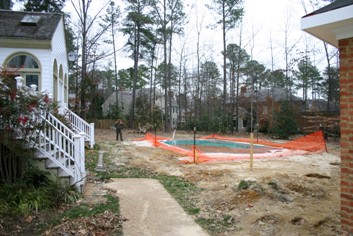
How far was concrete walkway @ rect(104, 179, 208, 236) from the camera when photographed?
15.1ft

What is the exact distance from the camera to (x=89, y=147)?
14.2 metres

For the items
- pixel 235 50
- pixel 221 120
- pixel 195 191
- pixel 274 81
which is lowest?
pixel 195 191

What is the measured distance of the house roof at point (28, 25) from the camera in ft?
34.9

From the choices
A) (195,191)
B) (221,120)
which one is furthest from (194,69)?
(195,191)

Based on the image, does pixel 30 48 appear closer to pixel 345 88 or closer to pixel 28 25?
pixel 28 25

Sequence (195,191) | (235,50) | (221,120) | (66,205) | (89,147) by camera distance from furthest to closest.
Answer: (235,50)
(221,120)
(89,147)
(195,191)
(66,205)

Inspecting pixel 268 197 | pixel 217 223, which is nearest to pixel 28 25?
pixel 217 223

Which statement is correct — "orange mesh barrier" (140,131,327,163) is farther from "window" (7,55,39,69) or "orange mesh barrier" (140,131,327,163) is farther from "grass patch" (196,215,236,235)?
"window" (7,55,39,69)

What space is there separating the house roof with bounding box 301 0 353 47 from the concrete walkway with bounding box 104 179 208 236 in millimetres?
3335

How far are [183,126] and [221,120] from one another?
31.5ft

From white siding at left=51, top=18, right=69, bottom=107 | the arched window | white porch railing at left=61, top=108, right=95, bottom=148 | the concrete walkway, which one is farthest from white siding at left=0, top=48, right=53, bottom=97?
the concrete walkway

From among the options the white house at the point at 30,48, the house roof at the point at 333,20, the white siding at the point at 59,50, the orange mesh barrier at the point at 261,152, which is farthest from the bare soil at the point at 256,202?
the white siding at the point at 59,50

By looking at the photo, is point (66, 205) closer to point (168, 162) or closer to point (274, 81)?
point (168, 162)

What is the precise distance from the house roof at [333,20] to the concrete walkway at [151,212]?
131 inches
